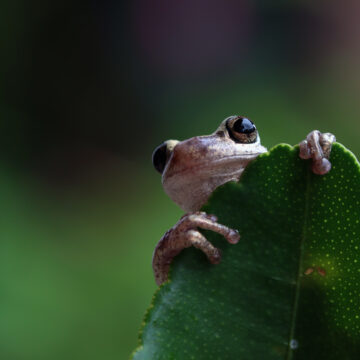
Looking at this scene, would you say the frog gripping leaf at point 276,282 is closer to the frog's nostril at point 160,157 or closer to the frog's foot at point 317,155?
the frog's foot at point 317,155

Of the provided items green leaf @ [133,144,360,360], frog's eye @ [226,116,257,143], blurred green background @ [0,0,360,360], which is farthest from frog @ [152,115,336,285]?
blurred green background @ [0,0,360,360]

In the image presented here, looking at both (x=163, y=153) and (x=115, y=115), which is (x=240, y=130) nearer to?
(x=163, y=153)

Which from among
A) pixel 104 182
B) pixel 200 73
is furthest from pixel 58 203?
pixel 200 73

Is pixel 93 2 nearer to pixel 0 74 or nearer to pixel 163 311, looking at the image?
pixel 0 74

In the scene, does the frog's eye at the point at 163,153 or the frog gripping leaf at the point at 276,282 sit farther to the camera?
the frog's eye at the point at 163,153

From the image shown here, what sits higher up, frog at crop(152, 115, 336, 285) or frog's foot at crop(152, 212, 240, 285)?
frog at crop(152, 115, 336, 285)

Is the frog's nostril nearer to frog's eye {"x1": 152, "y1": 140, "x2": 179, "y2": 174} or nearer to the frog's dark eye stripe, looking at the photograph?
frog's eye {"x1": 152, "y1": 140, "x2": 179, "y2": 174}

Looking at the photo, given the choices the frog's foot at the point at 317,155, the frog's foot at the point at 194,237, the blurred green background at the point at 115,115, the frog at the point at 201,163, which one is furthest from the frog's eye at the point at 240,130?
the blurred green background at the point at 115,115

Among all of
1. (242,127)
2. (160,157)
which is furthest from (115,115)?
(242,127)
